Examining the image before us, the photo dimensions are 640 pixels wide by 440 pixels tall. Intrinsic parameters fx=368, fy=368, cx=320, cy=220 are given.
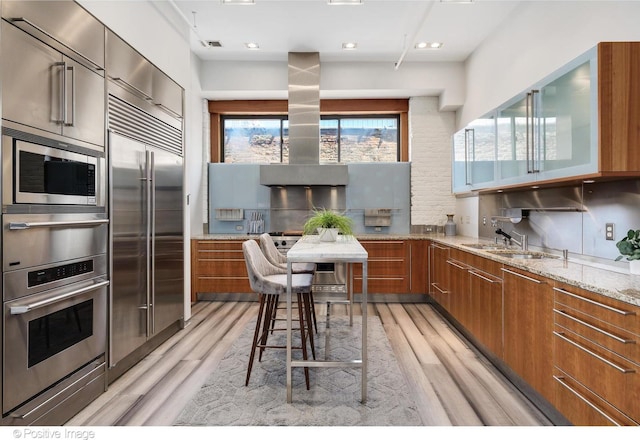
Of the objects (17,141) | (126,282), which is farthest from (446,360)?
(17,141)

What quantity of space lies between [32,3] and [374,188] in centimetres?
446

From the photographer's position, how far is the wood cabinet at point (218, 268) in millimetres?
5086

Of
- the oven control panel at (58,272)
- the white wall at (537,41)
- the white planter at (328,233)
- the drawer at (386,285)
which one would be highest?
the white wall at (537,41)

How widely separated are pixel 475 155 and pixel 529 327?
7.02 feet

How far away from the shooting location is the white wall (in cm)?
246

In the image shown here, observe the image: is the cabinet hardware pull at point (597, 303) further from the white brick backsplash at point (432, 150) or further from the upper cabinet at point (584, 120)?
the white brick backsplash at point (432, 150)

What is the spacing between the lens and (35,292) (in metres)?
1.94

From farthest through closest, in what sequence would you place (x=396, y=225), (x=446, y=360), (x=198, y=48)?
1. (x=396, y=225)
2. (x=198, y=48)
3. (x=446, y=360)

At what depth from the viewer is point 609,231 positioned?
243 centimetres

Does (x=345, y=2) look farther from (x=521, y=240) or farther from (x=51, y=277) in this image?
(x=51, y=277)

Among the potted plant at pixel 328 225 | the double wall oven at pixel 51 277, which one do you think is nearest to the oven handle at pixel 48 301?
the double wall oven at pixel 51 277

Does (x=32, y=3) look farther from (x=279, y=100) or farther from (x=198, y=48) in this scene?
(x=279, y=100)

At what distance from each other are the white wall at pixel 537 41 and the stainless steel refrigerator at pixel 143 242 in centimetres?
351

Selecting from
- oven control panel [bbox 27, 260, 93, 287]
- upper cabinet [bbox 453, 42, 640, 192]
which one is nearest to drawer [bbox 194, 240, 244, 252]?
oven control panel [bbox 27, 260, 93, 287]
